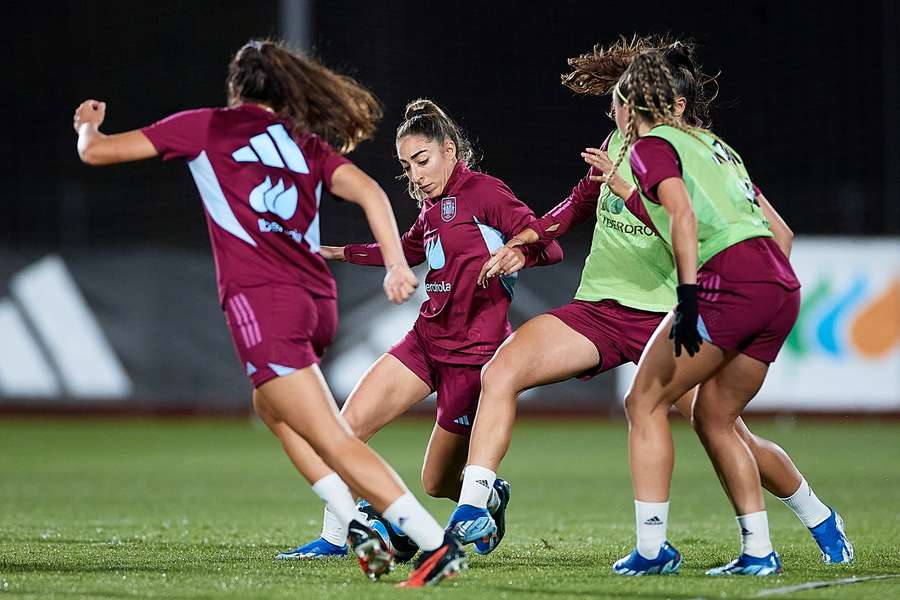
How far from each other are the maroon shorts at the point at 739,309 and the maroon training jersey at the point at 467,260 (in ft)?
4.41

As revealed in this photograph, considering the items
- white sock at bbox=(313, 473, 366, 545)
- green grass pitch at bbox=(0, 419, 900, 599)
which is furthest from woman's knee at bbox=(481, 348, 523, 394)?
white sock at bbox=(313, 473, 366, 545)

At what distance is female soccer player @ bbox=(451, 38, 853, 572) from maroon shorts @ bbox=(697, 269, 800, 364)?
23.4 inches

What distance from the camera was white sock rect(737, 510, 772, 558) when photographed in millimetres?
5512

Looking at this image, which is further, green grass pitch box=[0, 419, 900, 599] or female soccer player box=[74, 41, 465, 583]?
green grass pitch box=[0, 419, 900, 599]

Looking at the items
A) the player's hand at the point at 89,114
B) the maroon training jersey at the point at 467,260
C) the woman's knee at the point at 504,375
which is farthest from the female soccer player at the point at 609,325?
the player's hand at the point at 89,114

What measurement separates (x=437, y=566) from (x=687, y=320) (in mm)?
1333

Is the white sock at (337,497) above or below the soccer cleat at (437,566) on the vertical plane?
above

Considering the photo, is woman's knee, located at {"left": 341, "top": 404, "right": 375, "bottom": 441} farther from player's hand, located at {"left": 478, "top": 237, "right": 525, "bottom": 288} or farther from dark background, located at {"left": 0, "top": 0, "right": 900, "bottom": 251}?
dark background, located at {"left": 0, "top": 0, "right": 900, "bottom": 251}

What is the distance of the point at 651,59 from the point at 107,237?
1470 cm

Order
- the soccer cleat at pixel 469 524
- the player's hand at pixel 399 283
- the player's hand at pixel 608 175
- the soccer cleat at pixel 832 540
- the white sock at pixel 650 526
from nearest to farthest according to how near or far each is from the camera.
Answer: the player's hand at pixel 399 283 → the white sock at pixel 650 526 → the soccer cleat at pixel 469 524 → the player's hand at pixel 608 175 → the soccer cleat at pixel 832 540

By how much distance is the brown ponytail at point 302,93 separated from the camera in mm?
5176

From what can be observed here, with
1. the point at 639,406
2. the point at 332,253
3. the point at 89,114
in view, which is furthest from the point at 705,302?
the point at 89,114

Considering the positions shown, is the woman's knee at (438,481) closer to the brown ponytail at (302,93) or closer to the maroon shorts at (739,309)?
the maroon shorts at (739,309)

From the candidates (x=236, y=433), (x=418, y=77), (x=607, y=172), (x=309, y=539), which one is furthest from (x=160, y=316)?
(x=607, y=172)
